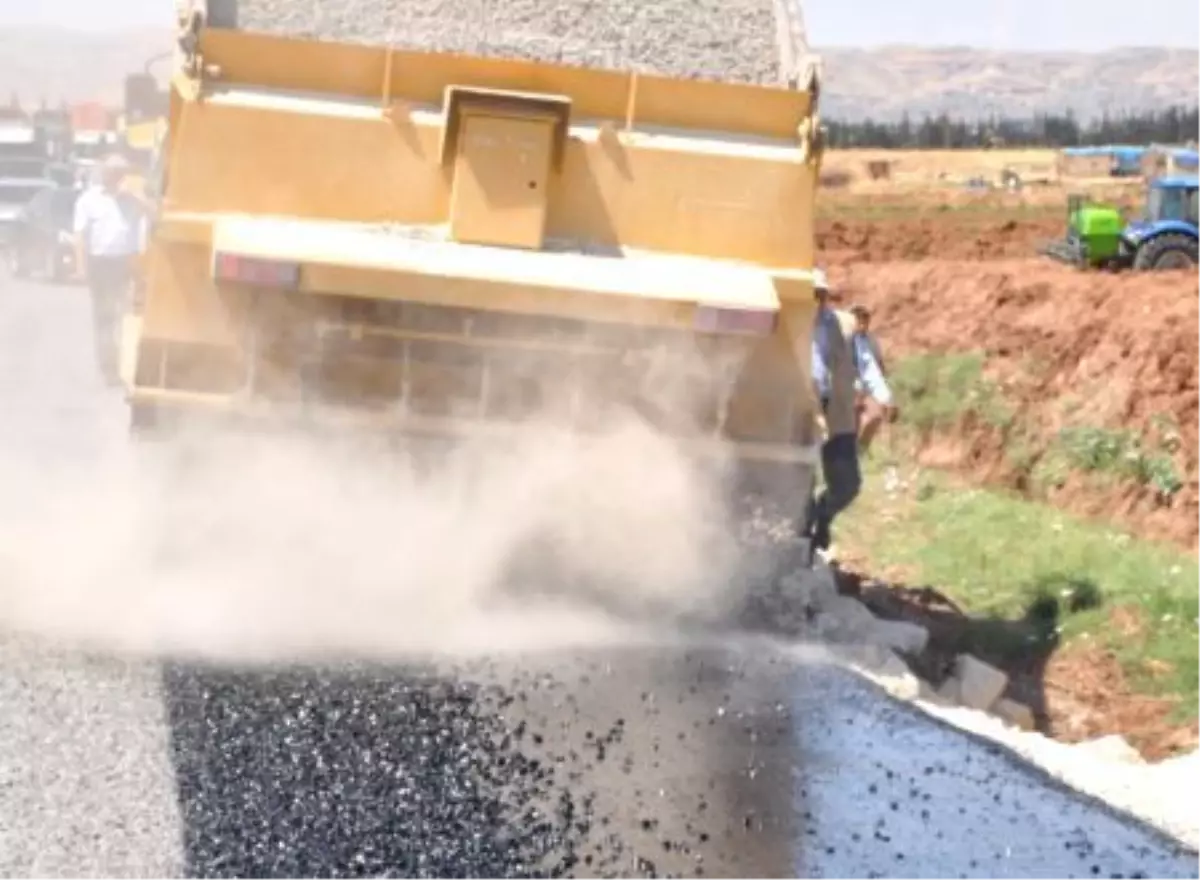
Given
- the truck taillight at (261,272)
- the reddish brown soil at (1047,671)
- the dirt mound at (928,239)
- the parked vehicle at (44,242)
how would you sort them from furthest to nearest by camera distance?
the dirt mound at (928,239) → the parked vehicle at (44,242) → the reddish brown soil at (1047,671) → the truck taillight at (261,272)

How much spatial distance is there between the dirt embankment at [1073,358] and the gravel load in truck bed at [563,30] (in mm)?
5024

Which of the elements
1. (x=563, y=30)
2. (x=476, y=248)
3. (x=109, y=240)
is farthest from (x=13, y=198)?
(x=476, y=248)

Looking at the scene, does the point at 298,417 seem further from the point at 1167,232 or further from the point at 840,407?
the point at 1167,232

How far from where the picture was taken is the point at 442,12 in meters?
10.5

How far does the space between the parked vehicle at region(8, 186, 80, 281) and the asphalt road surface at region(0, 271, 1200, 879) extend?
2221 centimetres

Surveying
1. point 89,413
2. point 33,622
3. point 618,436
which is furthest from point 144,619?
point 89,413

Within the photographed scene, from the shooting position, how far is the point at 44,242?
100ft

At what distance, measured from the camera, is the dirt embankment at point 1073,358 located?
1527 cm

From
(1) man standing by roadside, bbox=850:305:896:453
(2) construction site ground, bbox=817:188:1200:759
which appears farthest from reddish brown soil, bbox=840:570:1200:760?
(1) man standing by roadside, bbox=850:305:896:453

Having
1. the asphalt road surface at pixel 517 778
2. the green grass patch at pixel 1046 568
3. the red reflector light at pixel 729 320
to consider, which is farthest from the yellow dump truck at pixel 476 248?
the green grass patch at pixel 1046 568

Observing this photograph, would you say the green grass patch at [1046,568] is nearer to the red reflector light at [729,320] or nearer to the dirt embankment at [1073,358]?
the dirt embankment at [1073,358]

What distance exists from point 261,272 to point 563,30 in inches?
87.3

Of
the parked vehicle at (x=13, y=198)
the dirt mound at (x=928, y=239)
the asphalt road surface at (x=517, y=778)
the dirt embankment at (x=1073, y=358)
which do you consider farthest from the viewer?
the parked vehicle at (x=13, y=198)

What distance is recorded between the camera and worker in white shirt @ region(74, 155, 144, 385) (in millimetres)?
16234
